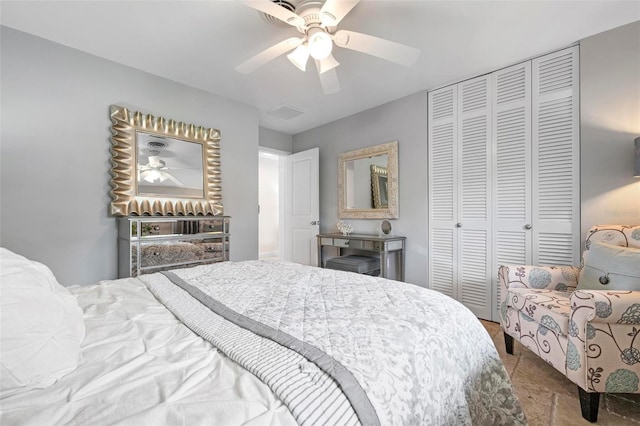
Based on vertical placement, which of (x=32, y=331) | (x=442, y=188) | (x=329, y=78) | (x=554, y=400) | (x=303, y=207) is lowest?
(x=554, y=400)

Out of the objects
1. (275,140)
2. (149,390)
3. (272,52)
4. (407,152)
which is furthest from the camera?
(275,140)

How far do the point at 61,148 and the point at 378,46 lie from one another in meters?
2.65

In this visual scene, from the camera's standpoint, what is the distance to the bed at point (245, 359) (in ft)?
1.72

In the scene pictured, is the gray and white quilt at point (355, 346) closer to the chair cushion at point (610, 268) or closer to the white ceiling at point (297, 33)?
the chair cushion at point (610, 268)

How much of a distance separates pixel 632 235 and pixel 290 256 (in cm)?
385

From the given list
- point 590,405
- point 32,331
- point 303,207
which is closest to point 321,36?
point 32,331

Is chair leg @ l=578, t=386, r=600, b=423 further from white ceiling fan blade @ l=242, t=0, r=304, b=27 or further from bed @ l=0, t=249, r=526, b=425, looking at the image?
white ceiling fan blade @ l=242, t=0, r=304, b=27

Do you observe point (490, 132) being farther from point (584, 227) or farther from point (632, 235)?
point (632, 235)

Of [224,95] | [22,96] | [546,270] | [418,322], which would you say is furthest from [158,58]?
[546,270]

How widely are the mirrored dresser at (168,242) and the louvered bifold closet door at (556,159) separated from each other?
3072 mm

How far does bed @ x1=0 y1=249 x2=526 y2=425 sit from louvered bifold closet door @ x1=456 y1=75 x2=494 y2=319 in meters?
1.86

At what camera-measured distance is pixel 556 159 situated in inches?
95.6

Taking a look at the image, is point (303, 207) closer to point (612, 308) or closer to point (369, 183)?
point (369, 183)

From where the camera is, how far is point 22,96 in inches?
85.4
